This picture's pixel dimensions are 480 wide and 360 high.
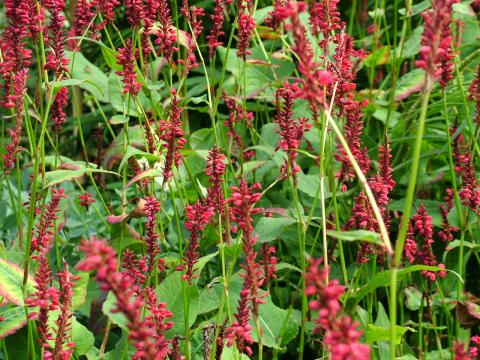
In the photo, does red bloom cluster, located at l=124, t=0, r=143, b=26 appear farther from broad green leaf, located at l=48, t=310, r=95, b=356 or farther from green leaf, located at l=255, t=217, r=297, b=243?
broad green leaf, located at l=48, t=310, r=95, b=356

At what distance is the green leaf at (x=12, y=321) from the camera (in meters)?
1.96

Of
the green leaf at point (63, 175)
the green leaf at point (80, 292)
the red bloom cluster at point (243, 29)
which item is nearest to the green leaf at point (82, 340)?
the green leaf at point (80, 292)

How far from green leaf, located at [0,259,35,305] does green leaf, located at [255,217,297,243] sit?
0.59 metres

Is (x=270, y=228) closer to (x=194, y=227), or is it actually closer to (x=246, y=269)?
(x=194, y=227)

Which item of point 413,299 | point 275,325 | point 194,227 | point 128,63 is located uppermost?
point 128,63

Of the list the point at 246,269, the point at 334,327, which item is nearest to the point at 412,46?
the point at 246,269

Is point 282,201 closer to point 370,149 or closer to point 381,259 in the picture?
point 370,149

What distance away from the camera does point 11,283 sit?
1.96 metres

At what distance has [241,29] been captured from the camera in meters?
2.35

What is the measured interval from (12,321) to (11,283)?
0.11 metres

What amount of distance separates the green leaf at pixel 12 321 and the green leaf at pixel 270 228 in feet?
2.07

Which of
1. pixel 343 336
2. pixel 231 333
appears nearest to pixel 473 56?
pixel 231 333

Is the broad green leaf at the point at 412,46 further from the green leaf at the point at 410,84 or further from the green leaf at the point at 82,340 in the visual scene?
the green leaf at the point at 82,340

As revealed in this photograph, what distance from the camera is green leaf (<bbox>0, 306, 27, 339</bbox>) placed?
77.3 inches
